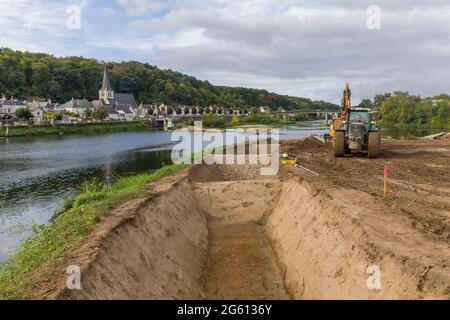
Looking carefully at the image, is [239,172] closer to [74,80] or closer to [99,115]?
[99,115]

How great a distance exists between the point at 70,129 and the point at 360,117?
7929cm

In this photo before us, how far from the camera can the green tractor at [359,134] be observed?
88.0 feet

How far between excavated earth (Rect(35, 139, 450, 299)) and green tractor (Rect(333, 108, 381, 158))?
620 centimetres

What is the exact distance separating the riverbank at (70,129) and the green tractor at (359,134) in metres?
69.3

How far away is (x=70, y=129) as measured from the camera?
93.8m

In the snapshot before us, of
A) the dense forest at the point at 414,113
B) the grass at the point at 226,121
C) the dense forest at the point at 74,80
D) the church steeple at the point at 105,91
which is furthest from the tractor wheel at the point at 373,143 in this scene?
the church steeple at the point at 105,91

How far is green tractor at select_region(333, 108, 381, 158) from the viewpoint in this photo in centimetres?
2681

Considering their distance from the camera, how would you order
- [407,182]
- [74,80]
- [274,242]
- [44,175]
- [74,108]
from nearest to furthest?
[274,242]
[407,182]
[44,175]
[74,108]
[74,80]

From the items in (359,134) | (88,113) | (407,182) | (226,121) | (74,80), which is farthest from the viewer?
(74,80)

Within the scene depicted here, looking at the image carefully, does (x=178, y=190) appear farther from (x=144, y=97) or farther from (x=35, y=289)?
(x=144, y=97)

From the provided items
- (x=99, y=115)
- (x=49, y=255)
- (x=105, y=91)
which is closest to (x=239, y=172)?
(x=49, y=255)

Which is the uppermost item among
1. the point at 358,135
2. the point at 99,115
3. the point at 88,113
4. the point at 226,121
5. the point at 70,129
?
the point at 88,113

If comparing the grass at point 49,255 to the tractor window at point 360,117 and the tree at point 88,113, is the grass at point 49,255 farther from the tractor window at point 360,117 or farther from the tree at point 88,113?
the tree at point 88,113
